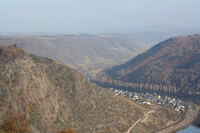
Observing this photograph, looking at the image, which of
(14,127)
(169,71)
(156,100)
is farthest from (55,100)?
(169,71)

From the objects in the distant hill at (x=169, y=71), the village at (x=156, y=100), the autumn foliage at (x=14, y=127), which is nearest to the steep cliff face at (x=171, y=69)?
the distant hill at (x=169, y=71)

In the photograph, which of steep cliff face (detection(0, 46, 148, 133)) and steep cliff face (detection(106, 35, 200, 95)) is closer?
steep cliff face (detection(0, 46, 148, 133))

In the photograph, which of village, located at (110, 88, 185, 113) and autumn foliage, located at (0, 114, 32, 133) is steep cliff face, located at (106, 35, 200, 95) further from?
autumn foliage, located at (0, 114, 32, 133)

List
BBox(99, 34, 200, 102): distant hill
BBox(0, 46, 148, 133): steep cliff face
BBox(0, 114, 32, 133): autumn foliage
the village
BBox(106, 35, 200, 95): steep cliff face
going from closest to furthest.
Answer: BBox(0, 114, 32, 133): autumn foliage < BBox(0, 46, 148, 133): steep cliff face < the village < BBox(99, 34, 200, 102): distant hill < BBox(106, 35, 200, 95): steep cliff face

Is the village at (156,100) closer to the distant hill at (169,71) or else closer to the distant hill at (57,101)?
the distant hill at (169,71)

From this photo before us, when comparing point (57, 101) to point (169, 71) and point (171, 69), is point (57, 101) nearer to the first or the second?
point (169, 71)

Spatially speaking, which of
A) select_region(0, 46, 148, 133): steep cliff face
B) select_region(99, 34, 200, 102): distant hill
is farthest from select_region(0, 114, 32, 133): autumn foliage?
select_region(99, 34, 200, 102): distant hill
